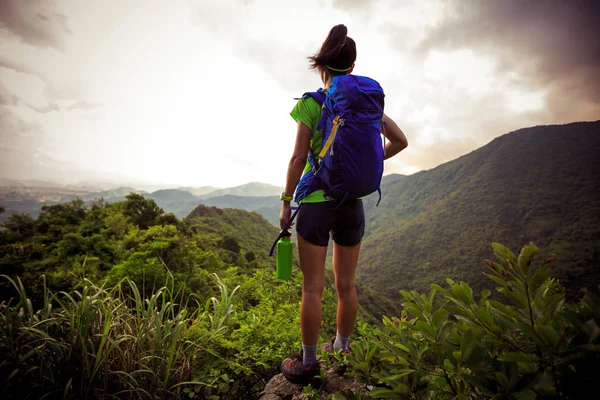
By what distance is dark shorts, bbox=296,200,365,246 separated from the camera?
6.17ft

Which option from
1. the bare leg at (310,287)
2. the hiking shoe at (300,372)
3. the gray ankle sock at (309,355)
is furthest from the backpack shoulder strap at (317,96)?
the hiking shoe at (300,372)

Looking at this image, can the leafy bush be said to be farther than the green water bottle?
No

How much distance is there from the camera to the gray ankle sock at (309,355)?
1971 mm

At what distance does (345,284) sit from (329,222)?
1.74ft

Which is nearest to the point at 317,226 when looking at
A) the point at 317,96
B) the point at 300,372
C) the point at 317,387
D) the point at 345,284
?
the point at 345,284

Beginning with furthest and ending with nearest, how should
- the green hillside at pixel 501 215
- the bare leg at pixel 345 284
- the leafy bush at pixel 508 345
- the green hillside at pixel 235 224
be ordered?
1. the green hillside at pixel 501 215
2. the green hillside at pixel 235 224
3. the bare leg at pixel 345 284
4. the leafy bush at pixel 508 345

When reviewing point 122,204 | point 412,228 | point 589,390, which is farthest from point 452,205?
point 589,390

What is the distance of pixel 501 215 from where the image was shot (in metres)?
85.4

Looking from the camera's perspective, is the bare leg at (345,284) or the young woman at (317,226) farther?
the bare leg at (345,284)

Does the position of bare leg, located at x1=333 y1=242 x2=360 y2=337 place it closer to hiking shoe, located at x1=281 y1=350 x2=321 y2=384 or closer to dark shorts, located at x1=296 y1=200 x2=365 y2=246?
dark shorts, located at x1=296 y1=200 x2=365 y2=246

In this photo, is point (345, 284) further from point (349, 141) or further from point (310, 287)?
point (349, 141)

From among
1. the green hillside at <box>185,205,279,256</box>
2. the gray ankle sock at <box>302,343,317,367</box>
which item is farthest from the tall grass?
the green hillside at <box>185,205,279,256</box>

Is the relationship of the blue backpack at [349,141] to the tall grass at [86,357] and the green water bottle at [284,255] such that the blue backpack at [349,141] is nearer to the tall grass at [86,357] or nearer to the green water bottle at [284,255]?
the green water bottle at [284,255]

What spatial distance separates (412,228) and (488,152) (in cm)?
6213
